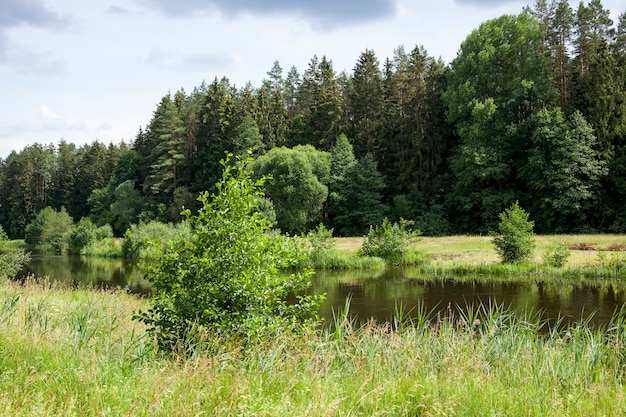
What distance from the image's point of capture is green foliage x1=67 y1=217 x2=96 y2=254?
52.0 meters

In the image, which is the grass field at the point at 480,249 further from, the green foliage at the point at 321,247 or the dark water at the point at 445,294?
the dark water at the point at 445,294

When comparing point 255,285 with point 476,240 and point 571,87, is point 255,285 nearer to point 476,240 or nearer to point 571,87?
point 476,240

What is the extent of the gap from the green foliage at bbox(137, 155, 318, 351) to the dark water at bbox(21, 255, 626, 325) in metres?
6.91

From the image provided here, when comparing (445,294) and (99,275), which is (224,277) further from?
(99,275)

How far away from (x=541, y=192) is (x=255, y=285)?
3844cm

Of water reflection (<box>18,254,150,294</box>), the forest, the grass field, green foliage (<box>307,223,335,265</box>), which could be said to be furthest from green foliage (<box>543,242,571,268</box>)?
water reflection (<box>18,254,150,294</box>)

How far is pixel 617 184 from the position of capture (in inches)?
1443

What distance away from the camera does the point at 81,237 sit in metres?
52.1

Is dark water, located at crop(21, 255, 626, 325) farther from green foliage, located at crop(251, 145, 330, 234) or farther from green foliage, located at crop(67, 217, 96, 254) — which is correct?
green foliage, located at crop(67, 217, 96, 254)

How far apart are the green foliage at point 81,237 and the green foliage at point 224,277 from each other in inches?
1982

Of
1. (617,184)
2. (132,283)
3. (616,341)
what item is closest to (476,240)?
(617,184)

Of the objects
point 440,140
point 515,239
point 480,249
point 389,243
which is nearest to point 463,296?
point 515,239

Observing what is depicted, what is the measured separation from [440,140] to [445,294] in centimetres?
3197

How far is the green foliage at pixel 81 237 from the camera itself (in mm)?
52031
